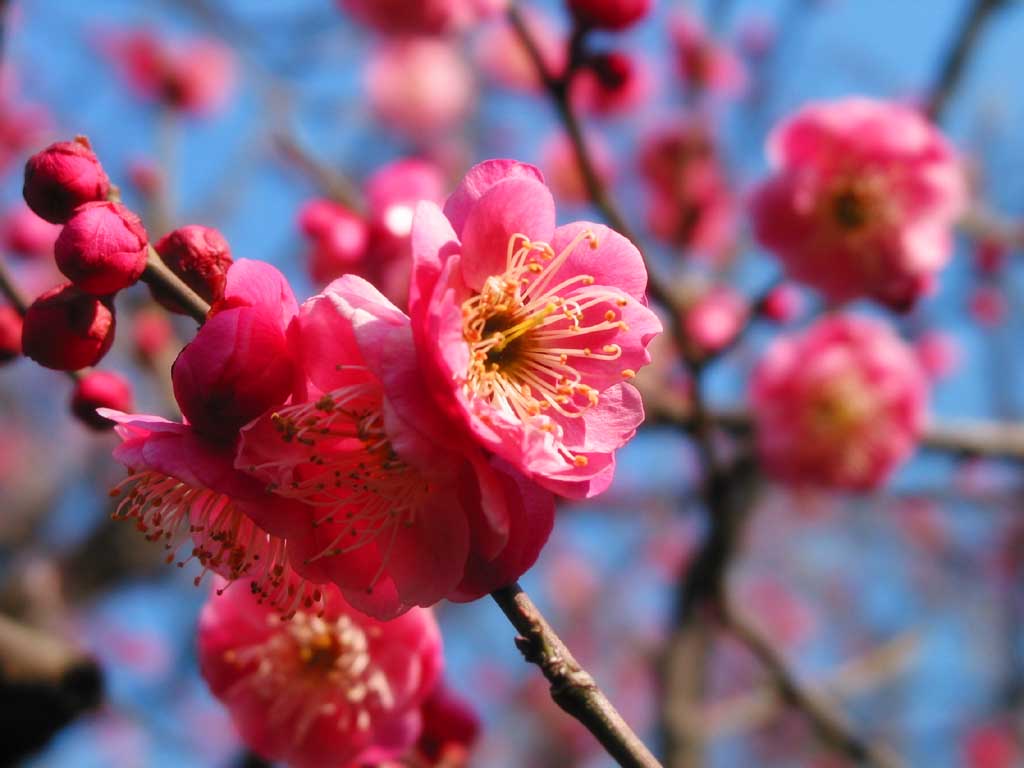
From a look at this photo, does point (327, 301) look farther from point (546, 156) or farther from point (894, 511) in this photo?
point (894, 511)

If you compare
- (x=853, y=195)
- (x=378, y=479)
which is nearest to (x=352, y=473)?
(x=378, y=479)

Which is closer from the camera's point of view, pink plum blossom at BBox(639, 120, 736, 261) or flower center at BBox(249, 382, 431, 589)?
flower center at BBox(249, 382, 431, 589)

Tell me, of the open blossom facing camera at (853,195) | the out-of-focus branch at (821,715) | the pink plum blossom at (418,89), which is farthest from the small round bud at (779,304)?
the pink plum blossom at (418,89)

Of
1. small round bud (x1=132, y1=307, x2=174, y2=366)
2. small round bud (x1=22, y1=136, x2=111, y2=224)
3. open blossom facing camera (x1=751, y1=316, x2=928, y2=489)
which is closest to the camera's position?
small round bud (x1=22, y1=136, x2=111, y2=224)

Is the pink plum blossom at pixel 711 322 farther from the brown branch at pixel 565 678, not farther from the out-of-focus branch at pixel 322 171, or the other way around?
the brown branch at pixel 565 678

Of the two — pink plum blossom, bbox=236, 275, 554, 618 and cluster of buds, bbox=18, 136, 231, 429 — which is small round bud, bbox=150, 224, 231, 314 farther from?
pink plum blossom, bbox=236, 275, 554, 618

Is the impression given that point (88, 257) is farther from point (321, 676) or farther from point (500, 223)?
point (321, 676)

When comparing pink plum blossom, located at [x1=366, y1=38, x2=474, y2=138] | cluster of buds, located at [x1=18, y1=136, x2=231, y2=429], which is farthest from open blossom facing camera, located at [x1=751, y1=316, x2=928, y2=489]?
pink plum blossom, located at [x1=366, y1=38, x2=474, y2=138]

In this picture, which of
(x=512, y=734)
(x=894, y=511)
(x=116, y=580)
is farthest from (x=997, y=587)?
(x=116, y=580)
